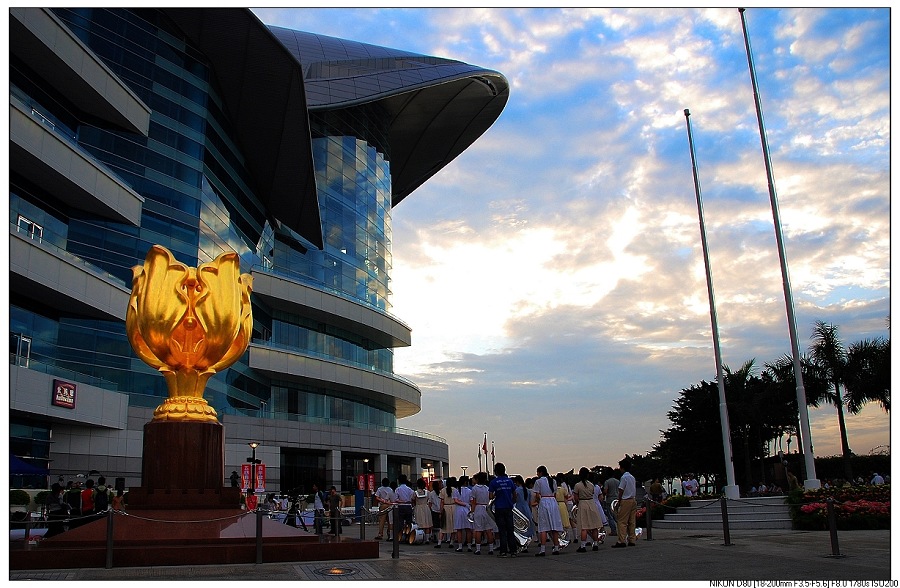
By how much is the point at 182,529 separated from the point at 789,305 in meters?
15.7

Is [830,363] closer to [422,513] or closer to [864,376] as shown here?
[864,376]

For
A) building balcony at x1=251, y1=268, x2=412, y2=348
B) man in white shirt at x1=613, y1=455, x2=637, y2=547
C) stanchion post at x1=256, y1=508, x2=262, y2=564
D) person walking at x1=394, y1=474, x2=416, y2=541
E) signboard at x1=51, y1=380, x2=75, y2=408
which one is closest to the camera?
stanchion post at x1=256, y1=508, x2=262, y2=564

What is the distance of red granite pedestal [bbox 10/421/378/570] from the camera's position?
11.4 metres

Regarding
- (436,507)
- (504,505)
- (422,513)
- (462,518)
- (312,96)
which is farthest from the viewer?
(312,96)

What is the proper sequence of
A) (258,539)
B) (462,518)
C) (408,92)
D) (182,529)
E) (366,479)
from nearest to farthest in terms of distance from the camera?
(258,539) < (182,529) < (462,518) < (366,479) < (408,92)

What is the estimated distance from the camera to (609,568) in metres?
11.2

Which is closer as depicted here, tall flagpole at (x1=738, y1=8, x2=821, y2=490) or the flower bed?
the flower bed

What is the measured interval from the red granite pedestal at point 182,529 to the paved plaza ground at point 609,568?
383 millimetres

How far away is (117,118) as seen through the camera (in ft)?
115

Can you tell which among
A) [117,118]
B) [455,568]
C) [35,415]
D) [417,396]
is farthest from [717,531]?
[417,396]

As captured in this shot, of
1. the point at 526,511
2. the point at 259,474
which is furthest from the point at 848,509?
the point at 259,474

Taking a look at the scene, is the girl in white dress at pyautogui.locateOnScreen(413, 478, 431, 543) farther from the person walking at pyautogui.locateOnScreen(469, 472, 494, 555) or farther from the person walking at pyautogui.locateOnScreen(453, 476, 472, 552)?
the person walking at pyautogui.locateOnScreen(469, 472, 494, 555)

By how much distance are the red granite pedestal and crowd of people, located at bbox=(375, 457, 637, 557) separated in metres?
2.33

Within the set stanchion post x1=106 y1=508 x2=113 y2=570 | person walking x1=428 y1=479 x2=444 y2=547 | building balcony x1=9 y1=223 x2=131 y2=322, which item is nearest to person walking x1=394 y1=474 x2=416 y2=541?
person walking x1=428 y1=479 x2=444 y2=547
